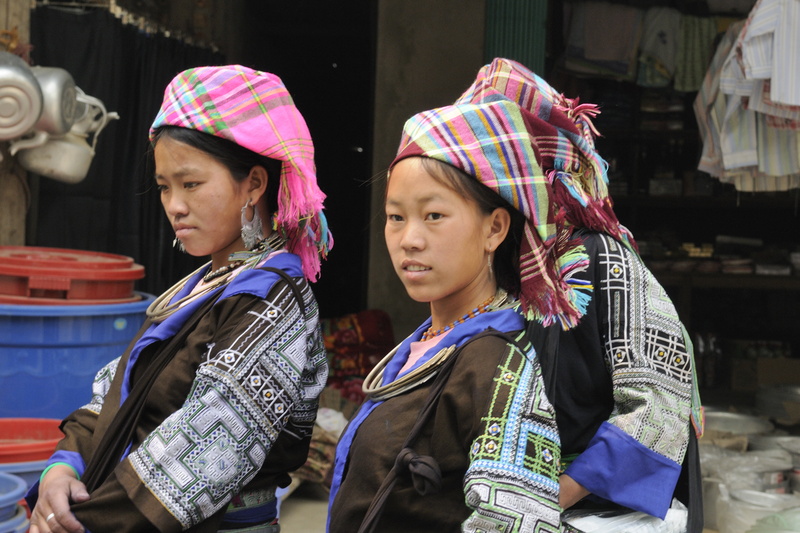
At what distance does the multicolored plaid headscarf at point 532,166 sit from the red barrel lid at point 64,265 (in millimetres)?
2078

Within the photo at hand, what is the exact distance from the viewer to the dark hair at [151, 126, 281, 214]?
180 cm

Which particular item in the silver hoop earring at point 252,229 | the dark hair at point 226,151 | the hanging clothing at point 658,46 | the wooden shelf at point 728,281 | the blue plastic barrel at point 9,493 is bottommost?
the blue plastic barrel at point 9,493

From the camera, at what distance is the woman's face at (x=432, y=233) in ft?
4.73

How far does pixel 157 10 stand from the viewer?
558 cm

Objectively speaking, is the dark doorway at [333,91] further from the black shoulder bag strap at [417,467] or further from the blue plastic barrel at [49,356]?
the black shoulder bag strap at [417,467]

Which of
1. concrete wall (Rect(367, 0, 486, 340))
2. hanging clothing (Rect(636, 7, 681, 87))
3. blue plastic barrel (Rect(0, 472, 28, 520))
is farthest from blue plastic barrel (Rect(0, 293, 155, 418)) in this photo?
hanging clothing (Rect(636, 7, 681, 87))

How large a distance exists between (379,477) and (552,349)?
1.50 ft

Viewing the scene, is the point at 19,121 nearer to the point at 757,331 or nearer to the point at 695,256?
the point at 695,256

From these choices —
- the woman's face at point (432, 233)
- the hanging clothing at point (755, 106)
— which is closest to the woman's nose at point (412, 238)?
the woman's face at point (432, 233)

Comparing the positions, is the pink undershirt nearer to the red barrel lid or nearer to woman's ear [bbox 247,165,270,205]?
woman's ear [bbox 247,165,270,205]

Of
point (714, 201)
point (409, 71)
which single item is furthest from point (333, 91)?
point (714, 201)

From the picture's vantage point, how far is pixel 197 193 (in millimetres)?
1810

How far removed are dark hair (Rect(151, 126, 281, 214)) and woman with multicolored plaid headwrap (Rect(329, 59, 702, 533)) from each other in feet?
1.42

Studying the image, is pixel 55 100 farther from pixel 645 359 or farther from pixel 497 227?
pixel 645 359
